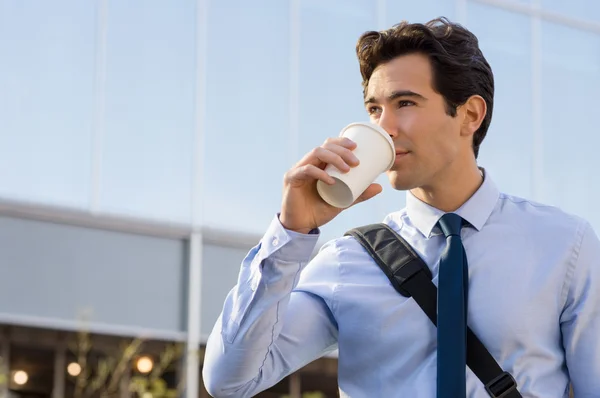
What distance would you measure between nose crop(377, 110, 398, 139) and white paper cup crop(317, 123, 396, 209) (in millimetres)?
211

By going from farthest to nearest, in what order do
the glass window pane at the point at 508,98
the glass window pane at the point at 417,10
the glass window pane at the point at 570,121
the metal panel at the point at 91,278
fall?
the glass window pane at the point at 570,121 → the glass window pane at the point at 508,98 → the glass window pane at the point at 417,10 → the metal panel at the point at 91,278

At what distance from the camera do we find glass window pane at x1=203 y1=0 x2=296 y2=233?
984 cm

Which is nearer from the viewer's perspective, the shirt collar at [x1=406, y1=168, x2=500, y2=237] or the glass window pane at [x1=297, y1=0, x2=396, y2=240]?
the shirt collar at [x1=406, y1=168, x2=500, y2=237]

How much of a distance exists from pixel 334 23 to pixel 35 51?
103 inches

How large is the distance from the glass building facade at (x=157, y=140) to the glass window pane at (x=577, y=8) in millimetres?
1085

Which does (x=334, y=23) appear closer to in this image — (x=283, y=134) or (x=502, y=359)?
(x=283, y=134)

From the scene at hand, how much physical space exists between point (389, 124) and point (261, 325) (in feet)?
1.51

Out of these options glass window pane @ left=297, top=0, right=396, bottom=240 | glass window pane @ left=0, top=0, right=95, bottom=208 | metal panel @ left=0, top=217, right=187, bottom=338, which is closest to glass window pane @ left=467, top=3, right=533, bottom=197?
glass window pane @ left=297, top=0, right=396, bottom=240

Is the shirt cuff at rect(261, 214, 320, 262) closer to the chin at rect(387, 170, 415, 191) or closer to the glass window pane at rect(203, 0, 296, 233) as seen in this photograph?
the chin at rect(387, 170, 415, 191)

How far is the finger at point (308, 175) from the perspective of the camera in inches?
83.2

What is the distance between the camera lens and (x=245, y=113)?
9.95m

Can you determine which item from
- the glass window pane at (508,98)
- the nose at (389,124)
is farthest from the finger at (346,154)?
the glass window pane at (508,98)

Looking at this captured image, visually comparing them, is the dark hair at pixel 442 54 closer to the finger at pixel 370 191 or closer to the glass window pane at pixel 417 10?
the finger at pixel 370 191

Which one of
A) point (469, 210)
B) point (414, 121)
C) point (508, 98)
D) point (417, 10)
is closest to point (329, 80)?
point (417, 10)
